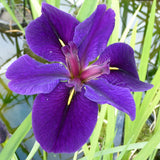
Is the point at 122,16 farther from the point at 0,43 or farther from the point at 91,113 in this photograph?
the point at 91,113

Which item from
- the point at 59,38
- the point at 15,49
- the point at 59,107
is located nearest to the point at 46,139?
the point at 59,107

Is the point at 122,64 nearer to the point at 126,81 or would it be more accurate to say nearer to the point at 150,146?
the point at 126,81

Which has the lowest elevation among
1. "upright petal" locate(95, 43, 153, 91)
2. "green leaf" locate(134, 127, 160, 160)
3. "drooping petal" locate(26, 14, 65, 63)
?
"green leaf" locate(134, 127, 160, 160)

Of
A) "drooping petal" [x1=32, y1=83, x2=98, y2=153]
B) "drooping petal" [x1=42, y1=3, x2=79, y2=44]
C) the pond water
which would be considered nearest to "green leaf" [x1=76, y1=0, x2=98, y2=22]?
"drooping petal" [x1=42, y1=3, x2=79, y2=44]

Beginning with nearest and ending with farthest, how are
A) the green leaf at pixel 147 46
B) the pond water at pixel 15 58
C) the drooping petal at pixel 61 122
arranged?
the drooping petal at pixel 61 122 < the green leaf at pixel 147 46 < the pond water at pixel 15 58

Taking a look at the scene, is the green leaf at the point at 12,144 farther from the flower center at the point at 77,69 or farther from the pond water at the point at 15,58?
the pond water at the point at 15,58

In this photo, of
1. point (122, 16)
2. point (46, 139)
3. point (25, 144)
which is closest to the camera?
point (46, 139)

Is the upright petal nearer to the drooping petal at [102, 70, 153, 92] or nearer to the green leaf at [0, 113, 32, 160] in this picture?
the drooping petal at [102, 70, 153, 92]

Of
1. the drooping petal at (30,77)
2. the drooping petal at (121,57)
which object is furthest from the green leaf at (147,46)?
the drooping petal at (30,77)
